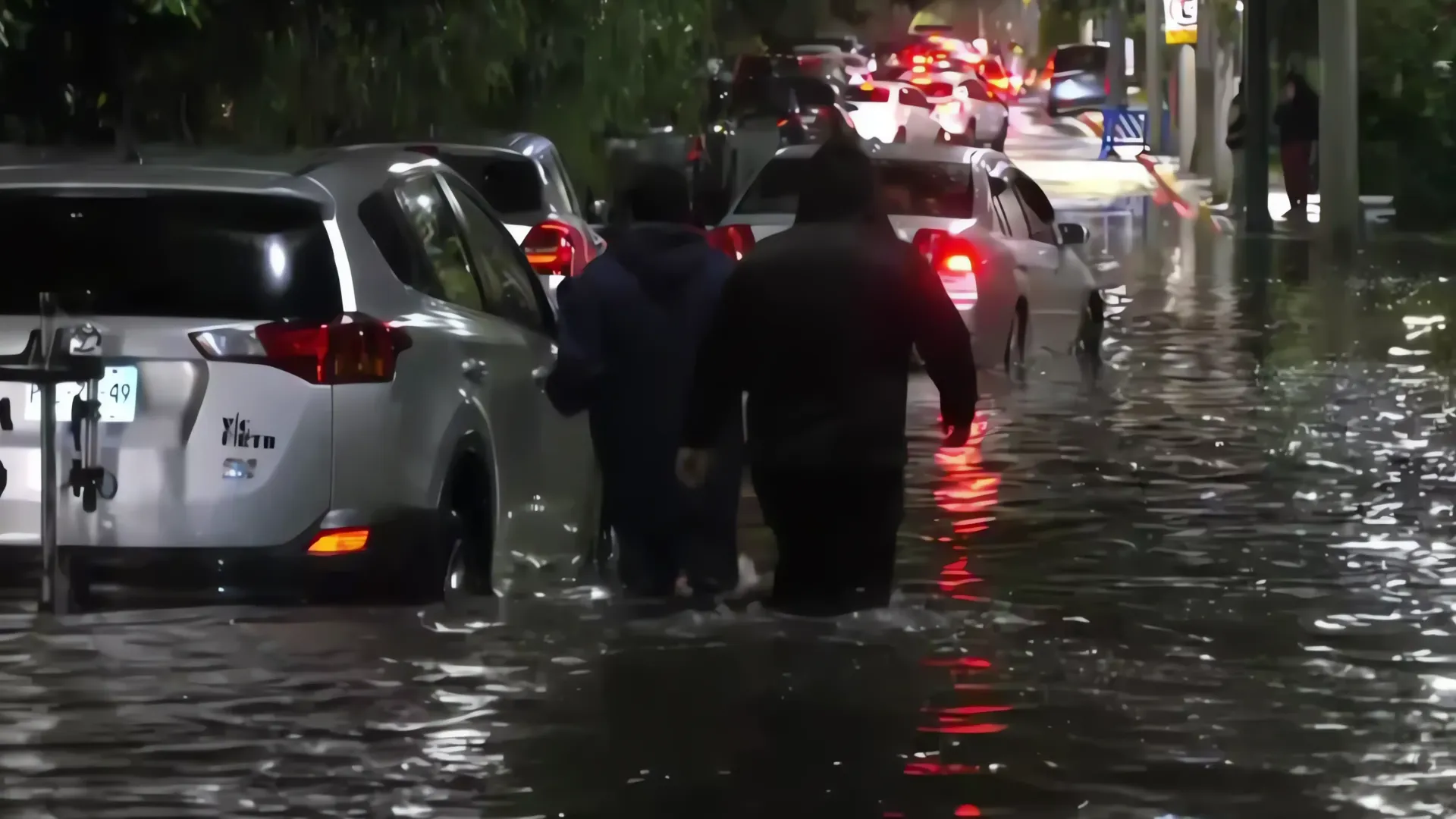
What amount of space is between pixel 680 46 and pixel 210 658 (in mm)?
18738

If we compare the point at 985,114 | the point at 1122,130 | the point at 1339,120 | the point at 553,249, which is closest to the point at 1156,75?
the point at 1122,130

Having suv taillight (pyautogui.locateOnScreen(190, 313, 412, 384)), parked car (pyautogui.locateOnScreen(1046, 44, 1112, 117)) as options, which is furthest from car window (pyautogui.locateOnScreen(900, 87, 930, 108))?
suv taillight (pyautogui.locateOnScreen(190, 313, 412, 384))

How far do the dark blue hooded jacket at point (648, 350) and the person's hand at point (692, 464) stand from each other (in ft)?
1.62

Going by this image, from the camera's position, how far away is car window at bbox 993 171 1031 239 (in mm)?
17547

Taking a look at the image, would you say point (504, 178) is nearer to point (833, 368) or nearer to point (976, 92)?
point (833, 368)

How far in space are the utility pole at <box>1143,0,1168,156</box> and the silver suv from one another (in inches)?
1529

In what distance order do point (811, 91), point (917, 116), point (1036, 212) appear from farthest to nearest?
point (917, 116), point (811, 91), point (1036, 212)

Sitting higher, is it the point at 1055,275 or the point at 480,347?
the point at 480,347

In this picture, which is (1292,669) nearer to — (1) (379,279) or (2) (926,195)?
(1) (379,279)

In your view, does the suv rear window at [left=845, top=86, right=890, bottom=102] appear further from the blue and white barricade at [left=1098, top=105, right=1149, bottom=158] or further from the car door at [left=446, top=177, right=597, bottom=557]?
the car door at [left=446, top=177, right=597, bottom=557]

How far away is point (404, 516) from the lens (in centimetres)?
876

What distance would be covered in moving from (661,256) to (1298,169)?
25.9 metres

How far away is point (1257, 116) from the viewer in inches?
1262

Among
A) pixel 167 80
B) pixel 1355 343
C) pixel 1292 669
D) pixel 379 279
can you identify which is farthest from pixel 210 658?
pixel 1355 343
